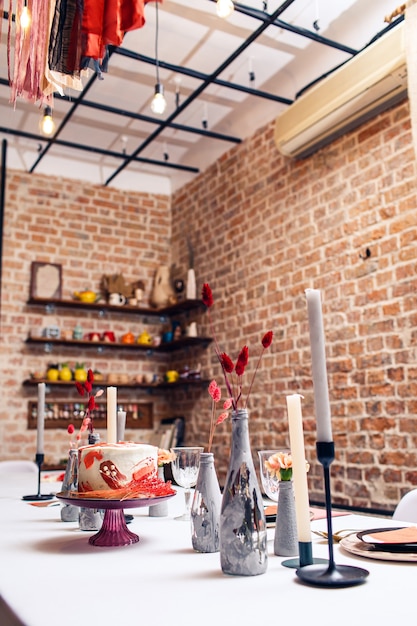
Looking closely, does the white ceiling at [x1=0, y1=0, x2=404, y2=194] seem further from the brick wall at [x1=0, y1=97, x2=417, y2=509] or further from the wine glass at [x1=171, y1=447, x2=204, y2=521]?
the wine glass at [x1=171, y1=447, x2=204, y2=521]

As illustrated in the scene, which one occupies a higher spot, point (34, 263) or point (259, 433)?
point (34, 263)

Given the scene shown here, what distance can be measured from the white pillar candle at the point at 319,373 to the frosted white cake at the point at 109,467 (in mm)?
537

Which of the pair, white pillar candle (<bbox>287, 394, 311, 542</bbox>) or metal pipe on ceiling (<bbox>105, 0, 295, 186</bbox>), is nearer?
white pillar candle (<bbox>287, 394, 311, 542</bbox>)

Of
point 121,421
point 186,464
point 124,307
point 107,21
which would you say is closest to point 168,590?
point 186,464

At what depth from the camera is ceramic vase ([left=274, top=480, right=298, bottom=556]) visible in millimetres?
1182

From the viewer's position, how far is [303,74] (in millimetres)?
4105

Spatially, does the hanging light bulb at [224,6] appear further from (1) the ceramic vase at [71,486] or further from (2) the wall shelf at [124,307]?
(2) the wall shelf at [124,307]

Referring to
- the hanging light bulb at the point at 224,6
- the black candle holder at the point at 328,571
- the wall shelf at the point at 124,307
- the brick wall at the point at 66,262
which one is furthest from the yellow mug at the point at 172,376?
the black candle holder at the point at 328,571

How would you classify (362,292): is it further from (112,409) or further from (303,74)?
(112,409)

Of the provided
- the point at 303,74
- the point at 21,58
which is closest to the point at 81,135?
the point at 303,74

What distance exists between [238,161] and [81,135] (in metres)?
1.43

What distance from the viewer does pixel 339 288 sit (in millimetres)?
3652

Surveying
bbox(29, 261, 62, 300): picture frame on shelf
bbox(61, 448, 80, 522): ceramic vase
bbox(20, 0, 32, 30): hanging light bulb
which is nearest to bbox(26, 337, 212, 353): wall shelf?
bbox(29, 261, 62, 300): picture frame on shelf

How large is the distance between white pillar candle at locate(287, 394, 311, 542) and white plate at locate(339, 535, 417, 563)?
0.55 ft
